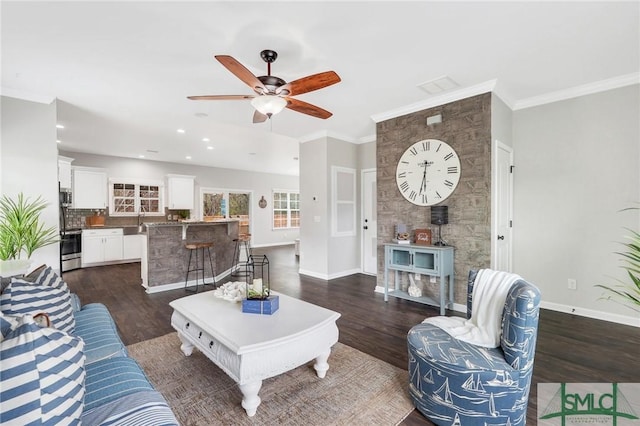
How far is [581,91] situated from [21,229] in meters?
6.64

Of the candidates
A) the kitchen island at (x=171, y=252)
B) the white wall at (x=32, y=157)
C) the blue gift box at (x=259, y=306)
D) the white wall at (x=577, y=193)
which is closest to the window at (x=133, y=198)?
the kitchen island at (x=171, y=252)

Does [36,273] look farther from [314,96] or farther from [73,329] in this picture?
[314,96]

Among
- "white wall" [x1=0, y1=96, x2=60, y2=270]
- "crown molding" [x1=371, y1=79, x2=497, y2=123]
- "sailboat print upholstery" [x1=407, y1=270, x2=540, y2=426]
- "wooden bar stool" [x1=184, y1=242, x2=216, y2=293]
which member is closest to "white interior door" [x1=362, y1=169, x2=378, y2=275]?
"crown molding" [x1=371, y1=79, x2=497, y2=123]

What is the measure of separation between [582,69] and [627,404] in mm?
3134

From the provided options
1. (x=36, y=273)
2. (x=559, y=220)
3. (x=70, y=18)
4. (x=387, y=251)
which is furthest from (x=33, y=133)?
(x=559, y=220)

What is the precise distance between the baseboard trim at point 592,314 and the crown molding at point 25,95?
6.86 metres

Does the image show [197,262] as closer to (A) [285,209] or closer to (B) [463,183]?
(B) [463,183]

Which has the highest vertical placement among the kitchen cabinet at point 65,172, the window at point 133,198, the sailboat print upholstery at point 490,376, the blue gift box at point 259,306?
the kitchen cabinet at point 65,172

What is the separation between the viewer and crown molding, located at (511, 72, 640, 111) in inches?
128

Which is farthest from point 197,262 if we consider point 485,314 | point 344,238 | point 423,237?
point 485,314

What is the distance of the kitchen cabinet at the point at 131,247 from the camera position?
23.4 ft

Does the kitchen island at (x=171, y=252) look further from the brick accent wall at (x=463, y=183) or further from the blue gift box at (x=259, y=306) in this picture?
the brick accent wall at (x=463, y=183)

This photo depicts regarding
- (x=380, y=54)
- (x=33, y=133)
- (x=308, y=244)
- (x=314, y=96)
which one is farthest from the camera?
(x=308, y=244)

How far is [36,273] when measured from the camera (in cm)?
216
